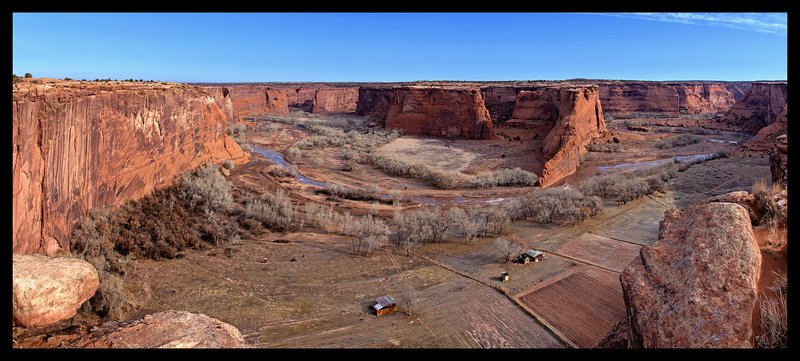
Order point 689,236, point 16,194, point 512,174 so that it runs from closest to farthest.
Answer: point 689,236, point 16,194, point 512,174

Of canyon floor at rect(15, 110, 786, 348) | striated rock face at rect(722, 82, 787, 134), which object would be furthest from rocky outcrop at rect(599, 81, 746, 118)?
canyon floor at rect(15, 110, 786, 348)

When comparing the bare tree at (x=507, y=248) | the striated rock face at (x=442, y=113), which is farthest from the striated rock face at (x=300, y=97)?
the bare tree at (x=507, y=248)

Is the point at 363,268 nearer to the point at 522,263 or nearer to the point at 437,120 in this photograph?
the point at 522,263

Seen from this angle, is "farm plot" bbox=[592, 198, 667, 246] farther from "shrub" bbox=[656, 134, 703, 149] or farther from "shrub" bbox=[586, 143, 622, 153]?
→ "shrub" bbox=[656, 134, 703, 149]

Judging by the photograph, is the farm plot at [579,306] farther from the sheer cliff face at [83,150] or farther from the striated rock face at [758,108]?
the striated rock face at [758,108]
